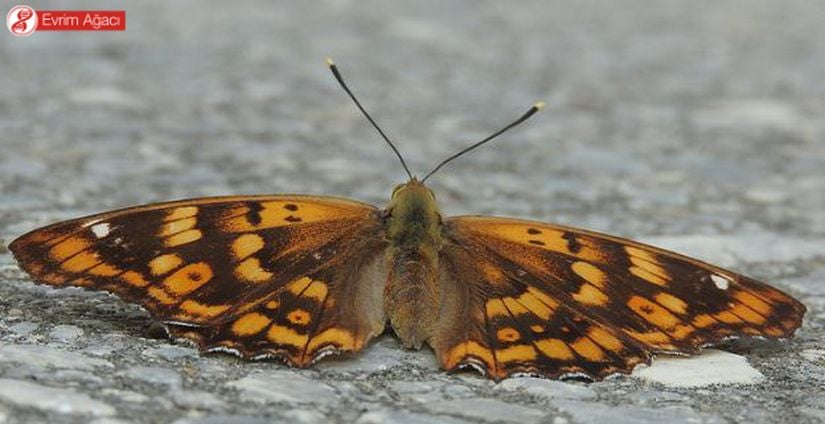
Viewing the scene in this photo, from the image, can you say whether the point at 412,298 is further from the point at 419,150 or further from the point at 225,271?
the point at 419,150

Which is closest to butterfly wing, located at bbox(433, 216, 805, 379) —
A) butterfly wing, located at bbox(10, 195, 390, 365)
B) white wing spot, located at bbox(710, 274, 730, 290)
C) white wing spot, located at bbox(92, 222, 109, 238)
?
white wing spot, located at bbox(710, 274, 730, 290)

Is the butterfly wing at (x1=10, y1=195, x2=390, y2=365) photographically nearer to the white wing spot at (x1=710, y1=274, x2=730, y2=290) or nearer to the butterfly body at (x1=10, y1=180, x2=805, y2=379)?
the butterfly body at (x1=10, y1=180, x2=805, y2=379)

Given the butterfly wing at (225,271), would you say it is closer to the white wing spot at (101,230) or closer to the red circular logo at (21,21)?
the white wing spot at (101,230)

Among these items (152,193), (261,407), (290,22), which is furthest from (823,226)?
(290,22)

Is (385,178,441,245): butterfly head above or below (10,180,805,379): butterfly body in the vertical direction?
above

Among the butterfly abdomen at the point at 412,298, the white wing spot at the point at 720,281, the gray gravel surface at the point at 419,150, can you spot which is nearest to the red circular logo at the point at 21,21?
the gray gravel surface at the point at 419,150

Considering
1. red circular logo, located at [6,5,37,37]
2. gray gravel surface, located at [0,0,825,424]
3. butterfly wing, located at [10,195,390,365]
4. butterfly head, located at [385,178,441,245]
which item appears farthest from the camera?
red circular logo, located at [6,5,37,37]

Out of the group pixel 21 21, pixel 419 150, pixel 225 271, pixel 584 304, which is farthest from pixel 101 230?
pixel 21 21

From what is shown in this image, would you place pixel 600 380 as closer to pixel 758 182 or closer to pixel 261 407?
pixel 261 407
